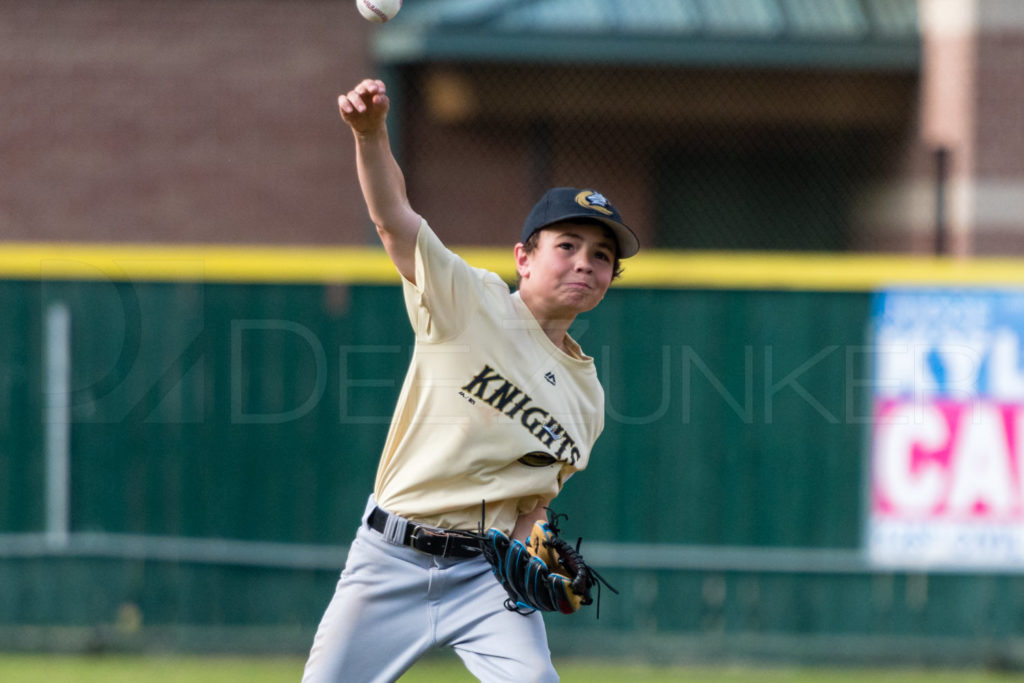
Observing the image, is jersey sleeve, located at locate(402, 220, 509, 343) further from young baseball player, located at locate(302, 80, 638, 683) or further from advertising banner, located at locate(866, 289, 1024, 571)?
advertising banner, located at locate(866, 289, 1024, 571)

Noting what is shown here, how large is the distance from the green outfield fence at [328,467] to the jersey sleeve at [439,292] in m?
3.16

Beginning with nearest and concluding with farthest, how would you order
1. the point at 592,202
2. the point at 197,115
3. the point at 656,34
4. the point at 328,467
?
the point at 592,202
the point at 328,467
the point at 656,34
the point at 197,115

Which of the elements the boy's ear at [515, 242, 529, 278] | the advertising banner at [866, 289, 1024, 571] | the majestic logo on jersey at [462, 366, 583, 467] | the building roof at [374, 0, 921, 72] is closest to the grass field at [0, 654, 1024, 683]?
the advertising banner at [866, 289, 1024, 571]

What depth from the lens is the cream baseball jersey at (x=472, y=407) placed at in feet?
12.0

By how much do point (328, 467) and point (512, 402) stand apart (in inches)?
133

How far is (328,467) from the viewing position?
271 inches

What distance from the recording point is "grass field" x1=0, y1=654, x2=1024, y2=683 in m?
6.32

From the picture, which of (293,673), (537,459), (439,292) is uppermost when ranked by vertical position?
(439,292)

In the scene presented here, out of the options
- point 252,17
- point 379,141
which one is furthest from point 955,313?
point 252,17

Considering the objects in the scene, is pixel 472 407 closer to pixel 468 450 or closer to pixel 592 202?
pixel 468 450

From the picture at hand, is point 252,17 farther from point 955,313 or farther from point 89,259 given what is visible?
point 955,313

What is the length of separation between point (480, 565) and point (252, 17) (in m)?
8.33

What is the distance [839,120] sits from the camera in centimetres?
1119

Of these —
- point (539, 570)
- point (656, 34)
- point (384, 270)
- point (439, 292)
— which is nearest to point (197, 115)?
point (656, 34)
